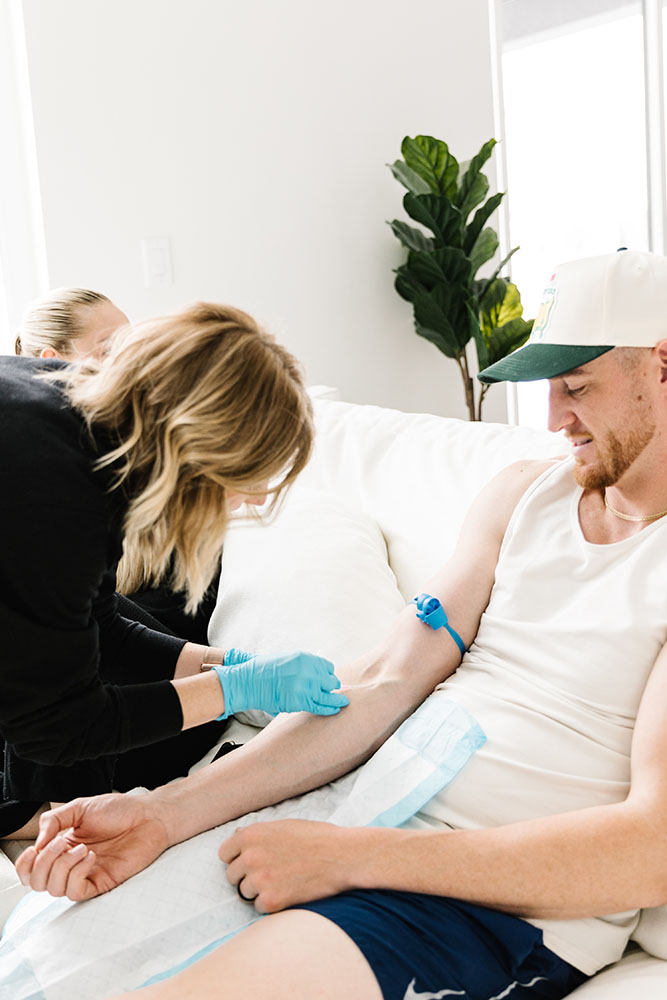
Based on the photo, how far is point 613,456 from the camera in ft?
4.20

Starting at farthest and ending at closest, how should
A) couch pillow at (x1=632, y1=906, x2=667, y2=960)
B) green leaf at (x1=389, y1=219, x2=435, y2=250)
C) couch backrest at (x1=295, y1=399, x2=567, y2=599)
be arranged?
green leaf at (x1=389, y1=219, x2=435, y2=250), couch backrest at (x1=295, y1=399, x2=567, y2=599), couch pillow at (x1=632, y1=906, x2=667, y2=960)

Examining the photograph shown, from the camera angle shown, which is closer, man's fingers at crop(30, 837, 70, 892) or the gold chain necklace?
man's fingers at crop(30, 837, 70, 892)

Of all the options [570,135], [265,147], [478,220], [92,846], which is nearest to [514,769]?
[92,846]

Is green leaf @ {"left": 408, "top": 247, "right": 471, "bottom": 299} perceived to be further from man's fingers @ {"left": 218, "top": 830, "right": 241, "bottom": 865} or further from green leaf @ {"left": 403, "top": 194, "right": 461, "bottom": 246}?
man's fingers @ {"left": 218, "top": 830, "right": 241, "bottom": 865}

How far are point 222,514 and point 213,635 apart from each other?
66 cm

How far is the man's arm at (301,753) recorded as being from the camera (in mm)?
1115

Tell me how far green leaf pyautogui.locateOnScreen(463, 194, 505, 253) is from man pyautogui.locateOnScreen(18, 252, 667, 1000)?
2.08 m

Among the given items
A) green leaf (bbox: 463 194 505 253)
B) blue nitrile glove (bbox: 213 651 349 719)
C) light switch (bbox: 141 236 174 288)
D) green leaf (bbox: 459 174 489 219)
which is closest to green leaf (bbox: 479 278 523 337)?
green leaf (bbox: 463 194 505 253)

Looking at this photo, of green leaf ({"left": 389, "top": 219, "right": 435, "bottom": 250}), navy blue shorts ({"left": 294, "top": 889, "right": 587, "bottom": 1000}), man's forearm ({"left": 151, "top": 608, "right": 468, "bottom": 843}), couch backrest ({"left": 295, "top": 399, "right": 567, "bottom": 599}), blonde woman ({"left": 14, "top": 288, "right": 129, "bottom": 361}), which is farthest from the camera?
green leaf ({"left": 389, "top": 219, "right": 435, "bottom": 250})

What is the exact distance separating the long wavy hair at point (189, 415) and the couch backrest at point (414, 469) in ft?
2.11

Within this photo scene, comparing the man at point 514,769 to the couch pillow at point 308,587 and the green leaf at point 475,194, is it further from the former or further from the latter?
the green leaf at point 475,194

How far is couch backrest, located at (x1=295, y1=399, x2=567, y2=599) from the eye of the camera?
1.65 metres

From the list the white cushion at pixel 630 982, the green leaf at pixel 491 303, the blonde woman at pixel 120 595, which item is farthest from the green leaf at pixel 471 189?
the white cushion at pixel 630 982

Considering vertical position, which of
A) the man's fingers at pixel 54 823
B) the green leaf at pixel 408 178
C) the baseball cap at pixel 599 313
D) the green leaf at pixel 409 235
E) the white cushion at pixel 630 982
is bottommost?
the white cushion at pixel 630 982
